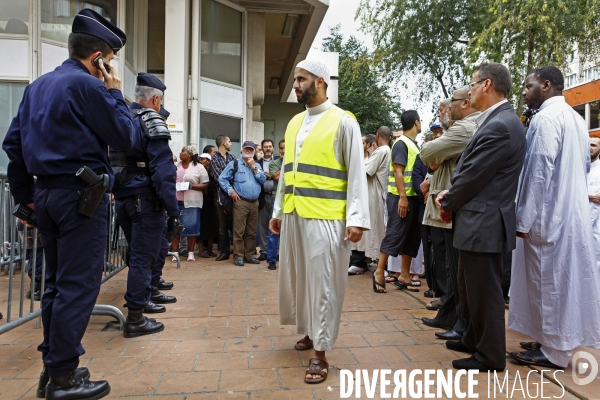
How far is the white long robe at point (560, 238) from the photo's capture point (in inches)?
142

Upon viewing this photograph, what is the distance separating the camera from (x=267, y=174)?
30.9 ft

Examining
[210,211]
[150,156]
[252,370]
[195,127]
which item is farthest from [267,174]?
[252,370]

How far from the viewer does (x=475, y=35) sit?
15945 mm

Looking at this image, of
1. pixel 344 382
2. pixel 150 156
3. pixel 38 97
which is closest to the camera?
pixel 38 97

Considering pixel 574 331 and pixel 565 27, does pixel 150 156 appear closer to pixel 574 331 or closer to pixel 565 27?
pixel 574 331

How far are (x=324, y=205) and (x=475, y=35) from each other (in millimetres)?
14416

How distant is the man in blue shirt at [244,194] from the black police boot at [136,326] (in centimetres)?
406

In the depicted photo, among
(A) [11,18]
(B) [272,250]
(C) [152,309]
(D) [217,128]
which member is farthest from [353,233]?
(D) [217,128]

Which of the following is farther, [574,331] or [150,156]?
[150,156]

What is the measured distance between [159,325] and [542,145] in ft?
11.5

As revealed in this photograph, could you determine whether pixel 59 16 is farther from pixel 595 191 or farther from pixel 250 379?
pixel 595 191

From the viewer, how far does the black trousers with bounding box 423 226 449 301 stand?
5348mm

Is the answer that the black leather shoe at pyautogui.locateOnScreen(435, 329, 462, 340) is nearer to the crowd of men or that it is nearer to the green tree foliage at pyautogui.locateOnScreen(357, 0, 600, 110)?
the crowd of men

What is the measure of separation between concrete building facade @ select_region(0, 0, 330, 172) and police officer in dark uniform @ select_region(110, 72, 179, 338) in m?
6.60
